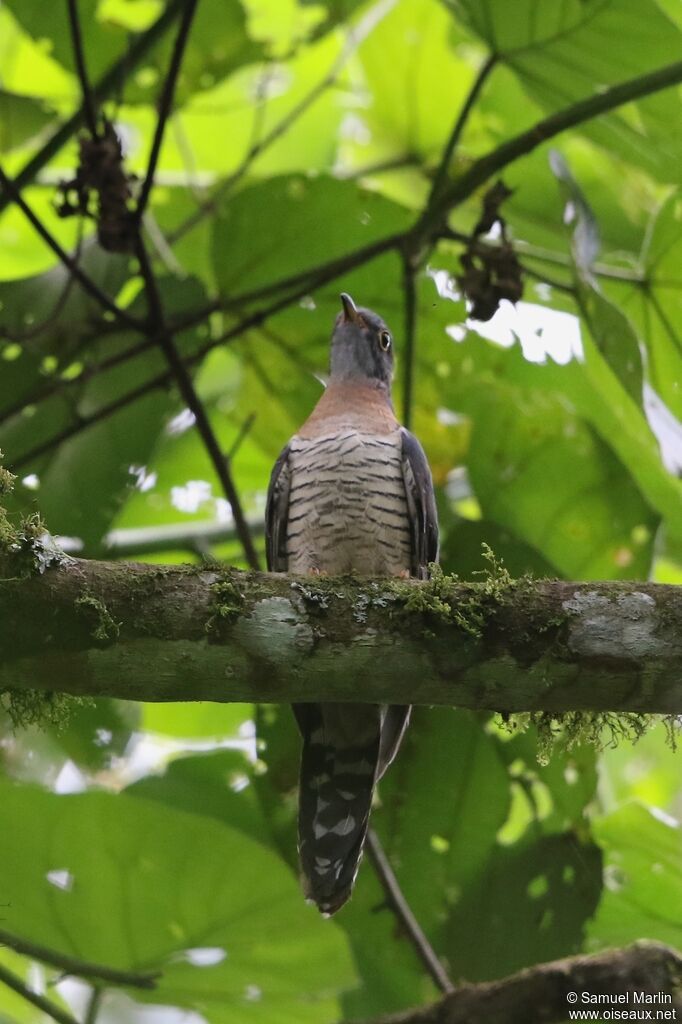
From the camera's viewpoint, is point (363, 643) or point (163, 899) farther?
point (163, 899)

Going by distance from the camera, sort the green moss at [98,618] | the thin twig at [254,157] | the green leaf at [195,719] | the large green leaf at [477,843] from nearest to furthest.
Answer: the green moss at [98,618], the large green leaf at [477,843], the thin twig at [254,157], the green leaf at [195,719]

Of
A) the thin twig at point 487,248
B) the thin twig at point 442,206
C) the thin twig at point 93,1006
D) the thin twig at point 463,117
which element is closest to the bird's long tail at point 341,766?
the thin twig at point 93,1006

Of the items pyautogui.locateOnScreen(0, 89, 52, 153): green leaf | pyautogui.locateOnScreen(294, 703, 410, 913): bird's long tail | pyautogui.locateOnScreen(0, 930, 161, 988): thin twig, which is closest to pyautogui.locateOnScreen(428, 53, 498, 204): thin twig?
pyautogui.locateOnScreen(0, 89, 52, 153): green leaf

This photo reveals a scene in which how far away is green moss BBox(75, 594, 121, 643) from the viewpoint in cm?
226

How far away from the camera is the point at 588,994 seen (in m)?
3.06

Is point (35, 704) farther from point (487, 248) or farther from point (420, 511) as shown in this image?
point (487, 248)

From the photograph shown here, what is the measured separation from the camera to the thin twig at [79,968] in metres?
3.00

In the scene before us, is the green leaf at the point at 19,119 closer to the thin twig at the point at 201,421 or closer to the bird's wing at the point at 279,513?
the thin twig at the point at 201,421

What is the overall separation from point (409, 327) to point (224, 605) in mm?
1958

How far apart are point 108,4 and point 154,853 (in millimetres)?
3479

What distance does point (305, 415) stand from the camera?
4.62 meters

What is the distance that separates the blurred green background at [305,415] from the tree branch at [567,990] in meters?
0.35

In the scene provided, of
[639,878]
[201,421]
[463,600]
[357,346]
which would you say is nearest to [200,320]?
[201,421]

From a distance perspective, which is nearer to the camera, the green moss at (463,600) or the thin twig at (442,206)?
the green moss at (463,600)
